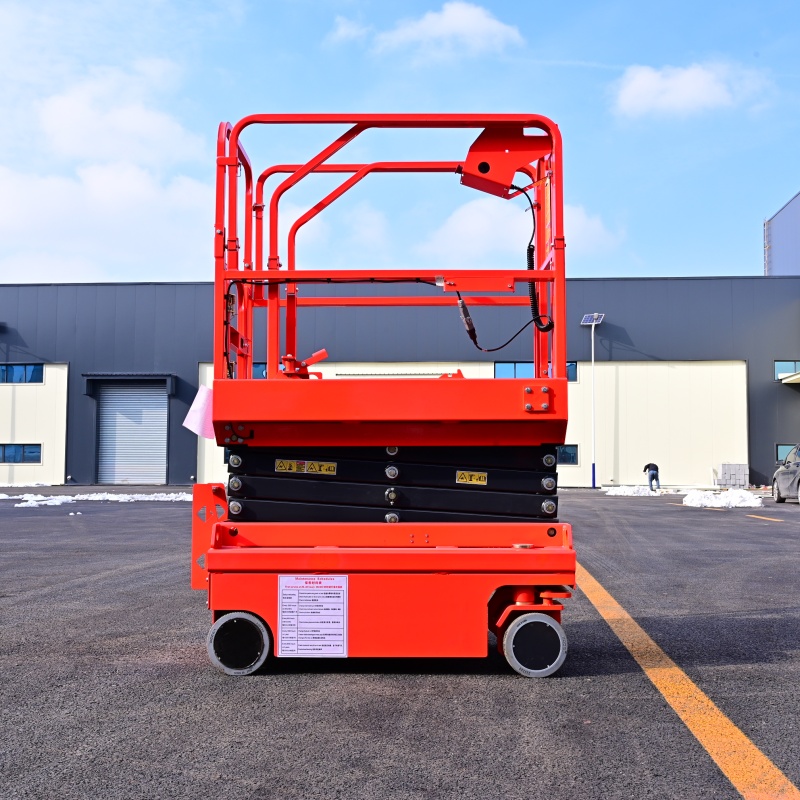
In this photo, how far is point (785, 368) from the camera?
34.6 meters

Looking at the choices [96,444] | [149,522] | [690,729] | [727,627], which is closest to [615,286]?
[96,444]

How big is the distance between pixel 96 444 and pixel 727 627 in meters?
33.1

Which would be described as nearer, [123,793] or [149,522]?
[123,793]

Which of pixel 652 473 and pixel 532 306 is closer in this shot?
pixel 532 306

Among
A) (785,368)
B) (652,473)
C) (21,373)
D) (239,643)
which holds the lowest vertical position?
(652,473)

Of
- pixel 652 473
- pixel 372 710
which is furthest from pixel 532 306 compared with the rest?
pixel 652 473

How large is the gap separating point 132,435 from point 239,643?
108 ft

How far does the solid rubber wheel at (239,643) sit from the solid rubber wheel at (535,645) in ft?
3.84

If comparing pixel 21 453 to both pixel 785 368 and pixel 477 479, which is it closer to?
pixel 785 368

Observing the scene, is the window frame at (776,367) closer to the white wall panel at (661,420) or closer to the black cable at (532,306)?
the white wall panel at (661,420)

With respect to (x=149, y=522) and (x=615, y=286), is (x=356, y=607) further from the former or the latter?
(x=615, y=286)

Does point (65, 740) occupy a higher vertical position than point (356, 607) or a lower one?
lower

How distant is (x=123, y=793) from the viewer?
269 cm

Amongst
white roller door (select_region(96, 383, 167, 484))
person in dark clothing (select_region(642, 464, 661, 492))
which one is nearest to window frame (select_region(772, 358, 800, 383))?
person in dark clothing (select_region(642, 464, 661, 492))
